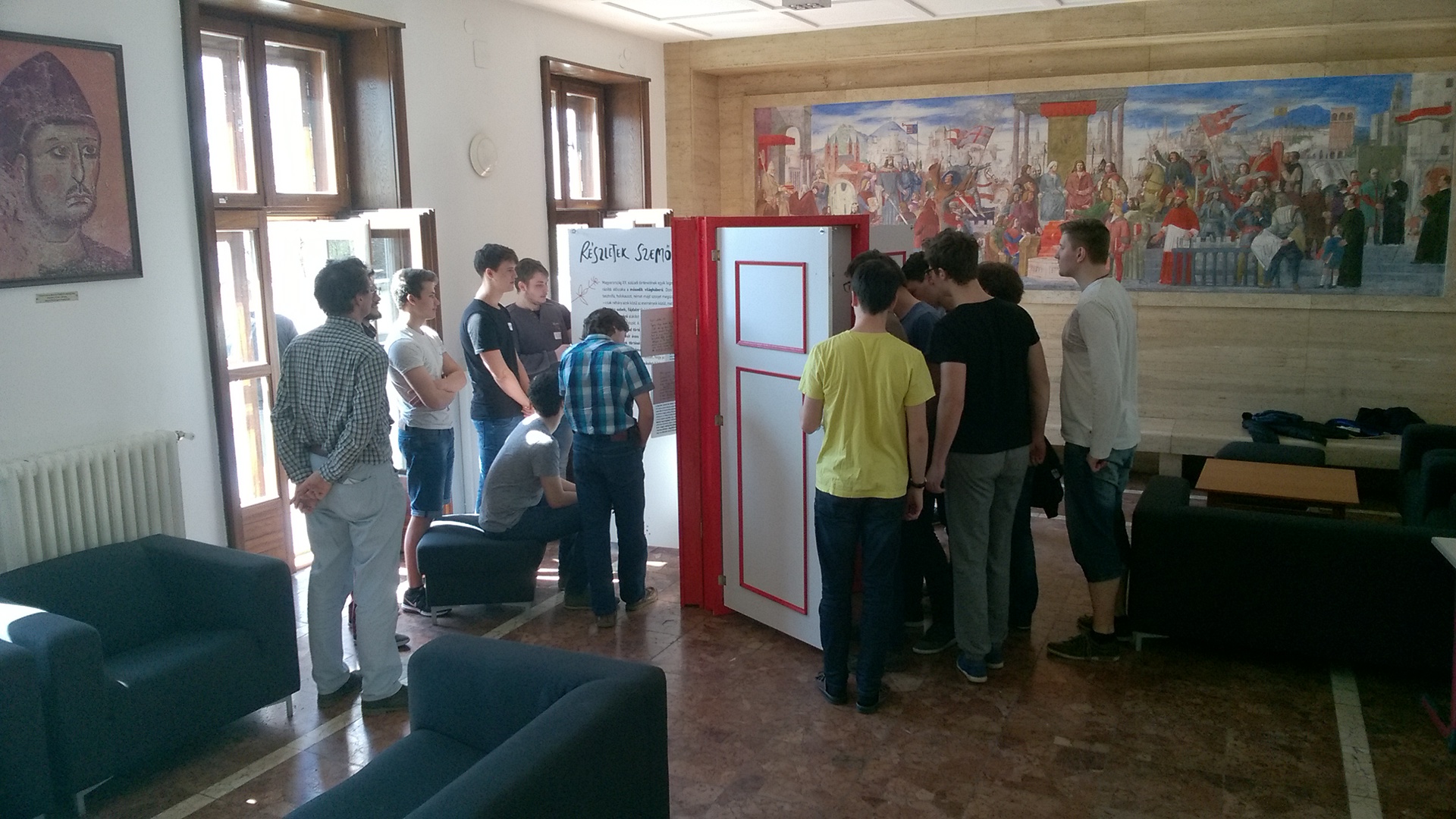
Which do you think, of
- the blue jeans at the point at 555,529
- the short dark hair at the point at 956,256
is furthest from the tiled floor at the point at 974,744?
the short dark hair at the point at 956,256

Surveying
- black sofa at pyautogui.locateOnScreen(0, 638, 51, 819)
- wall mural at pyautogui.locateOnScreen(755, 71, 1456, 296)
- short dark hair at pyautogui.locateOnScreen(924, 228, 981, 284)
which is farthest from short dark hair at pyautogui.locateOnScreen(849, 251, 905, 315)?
wall mural at pyautogui.locateOnScreen(755, 71, 1456, 296)

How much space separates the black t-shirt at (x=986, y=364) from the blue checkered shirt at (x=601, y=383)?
138 centimetres

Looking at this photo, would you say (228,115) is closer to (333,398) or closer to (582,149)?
(333,398)

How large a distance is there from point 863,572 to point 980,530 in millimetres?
541

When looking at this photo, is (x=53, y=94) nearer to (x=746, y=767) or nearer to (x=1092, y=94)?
(x=746, y=767)

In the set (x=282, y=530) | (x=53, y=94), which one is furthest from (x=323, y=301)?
(x=282, y=530)

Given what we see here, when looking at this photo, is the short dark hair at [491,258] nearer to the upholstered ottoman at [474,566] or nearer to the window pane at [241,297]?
the window pane at [241,297]

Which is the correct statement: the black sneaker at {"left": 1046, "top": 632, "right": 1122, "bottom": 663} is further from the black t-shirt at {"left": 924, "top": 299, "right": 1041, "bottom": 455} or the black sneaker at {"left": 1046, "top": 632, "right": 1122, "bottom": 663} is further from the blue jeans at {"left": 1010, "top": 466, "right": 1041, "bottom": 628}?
the black t-shirt at {"left": 924, "top": 299, "right": 1041, "bottom": 455}

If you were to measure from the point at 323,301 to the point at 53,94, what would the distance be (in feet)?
4.55

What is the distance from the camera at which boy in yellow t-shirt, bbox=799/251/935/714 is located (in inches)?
153

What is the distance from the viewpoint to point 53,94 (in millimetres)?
4141

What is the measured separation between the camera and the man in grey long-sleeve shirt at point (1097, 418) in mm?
4332

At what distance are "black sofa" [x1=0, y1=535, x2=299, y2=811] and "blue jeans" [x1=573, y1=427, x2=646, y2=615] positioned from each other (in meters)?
1.40

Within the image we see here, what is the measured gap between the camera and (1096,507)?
14.6ft
